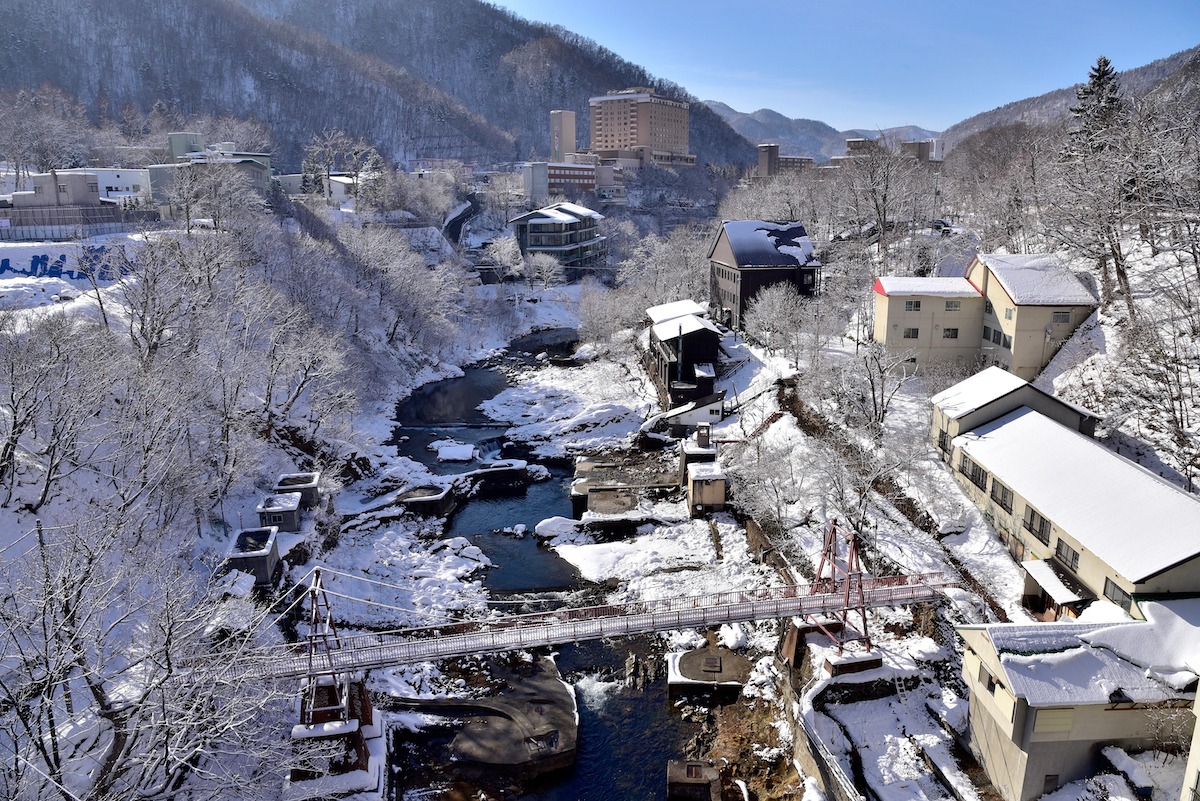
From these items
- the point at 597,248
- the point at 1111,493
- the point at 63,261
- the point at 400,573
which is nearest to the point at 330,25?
the point at 597,248

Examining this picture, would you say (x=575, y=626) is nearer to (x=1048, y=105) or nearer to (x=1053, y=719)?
(x=1053, y=719)

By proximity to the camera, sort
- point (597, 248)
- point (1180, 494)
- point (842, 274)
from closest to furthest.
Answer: point (1180, 494) → point (842, 274) → point (597, 248)

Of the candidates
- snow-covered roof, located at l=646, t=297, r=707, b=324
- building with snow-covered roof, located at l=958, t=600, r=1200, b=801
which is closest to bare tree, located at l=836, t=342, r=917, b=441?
building with snow-covered roof, located at l=958, t=600, r=1200, b=801

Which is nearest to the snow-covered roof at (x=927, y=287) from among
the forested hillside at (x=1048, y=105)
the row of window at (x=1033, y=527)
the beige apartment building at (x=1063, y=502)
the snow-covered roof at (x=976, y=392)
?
the snow-covered roof at (x=976, y=392)

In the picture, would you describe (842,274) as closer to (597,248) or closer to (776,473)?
(776,473)

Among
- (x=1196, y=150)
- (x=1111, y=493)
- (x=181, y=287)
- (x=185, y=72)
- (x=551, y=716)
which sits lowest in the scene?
(x=551, y=716)

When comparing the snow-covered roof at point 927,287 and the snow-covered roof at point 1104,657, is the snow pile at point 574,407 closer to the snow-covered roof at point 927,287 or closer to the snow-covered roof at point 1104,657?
the snow-covered roof at point 927,287

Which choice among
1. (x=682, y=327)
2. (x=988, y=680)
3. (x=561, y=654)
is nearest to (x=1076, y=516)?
(x=988, y=680)

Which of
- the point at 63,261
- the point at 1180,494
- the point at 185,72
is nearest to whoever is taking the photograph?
the point at 1180,494
